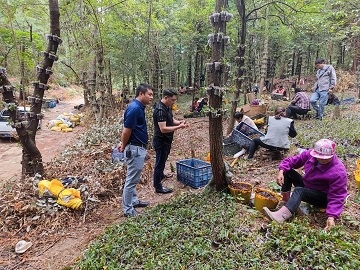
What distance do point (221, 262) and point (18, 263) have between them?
7.99 feet

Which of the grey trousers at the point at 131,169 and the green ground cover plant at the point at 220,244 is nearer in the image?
the green ground cover plant at the point at 220,244

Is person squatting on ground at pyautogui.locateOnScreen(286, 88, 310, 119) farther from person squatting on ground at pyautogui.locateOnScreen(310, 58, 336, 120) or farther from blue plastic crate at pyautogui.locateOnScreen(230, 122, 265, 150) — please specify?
blue plastic crate at pyautogui.locateOnScreen(230, 122, 265, 150)

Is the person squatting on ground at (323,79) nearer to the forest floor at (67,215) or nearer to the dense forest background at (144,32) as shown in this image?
the dense forest background at (144,32)

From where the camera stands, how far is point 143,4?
8.50 metres

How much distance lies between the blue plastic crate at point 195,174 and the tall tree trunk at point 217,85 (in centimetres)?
93

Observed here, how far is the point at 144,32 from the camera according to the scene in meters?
9.31

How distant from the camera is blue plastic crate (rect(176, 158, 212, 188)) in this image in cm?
451

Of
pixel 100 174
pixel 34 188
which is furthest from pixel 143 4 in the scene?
pixel 34 188

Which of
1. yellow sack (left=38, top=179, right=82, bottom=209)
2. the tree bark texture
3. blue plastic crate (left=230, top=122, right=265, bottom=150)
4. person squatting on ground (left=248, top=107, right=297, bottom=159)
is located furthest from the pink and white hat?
the tree bark texture

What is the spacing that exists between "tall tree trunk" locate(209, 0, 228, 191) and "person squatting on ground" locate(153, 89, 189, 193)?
790mm

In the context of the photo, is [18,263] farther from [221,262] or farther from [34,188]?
[221,262]

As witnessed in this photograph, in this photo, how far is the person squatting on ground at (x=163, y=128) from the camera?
166 inches

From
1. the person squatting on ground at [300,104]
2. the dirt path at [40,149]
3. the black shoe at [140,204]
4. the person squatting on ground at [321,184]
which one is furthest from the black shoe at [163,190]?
the person squatting on ground at [300,104]

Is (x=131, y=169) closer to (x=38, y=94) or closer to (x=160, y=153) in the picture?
(x=160, y=153)
